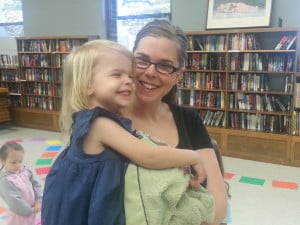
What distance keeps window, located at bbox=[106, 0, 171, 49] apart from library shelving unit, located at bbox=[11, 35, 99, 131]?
Answer: 700mm

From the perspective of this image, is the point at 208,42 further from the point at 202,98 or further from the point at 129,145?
the point at 129,145

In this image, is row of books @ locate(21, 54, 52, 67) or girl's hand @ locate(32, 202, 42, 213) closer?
girl's hand @ locate(32, 202, 42, 213)

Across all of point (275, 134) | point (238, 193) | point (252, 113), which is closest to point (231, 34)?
point (252, 113)

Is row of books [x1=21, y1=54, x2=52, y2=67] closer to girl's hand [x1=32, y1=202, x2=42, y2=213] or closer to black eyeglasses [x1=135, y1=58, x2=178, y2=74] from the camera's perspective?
girl's hand [x1=32, y1=202, x2=42, y2=213]

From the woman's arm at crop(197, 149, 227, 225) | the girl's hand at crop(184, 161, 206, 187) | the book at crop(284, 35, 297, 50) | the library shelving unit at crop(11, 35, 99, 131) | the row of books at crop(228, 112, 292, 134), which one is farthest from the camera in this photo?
the library shelving unit at crop(11, 35, 99, 131)

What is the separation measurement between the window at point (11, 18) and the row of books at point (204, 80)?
12.9 feet

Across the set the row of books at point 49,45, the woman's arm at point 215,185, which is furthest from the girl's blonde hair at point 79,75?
the row of books at point 49,45

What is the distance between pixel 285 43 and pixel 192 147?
139 inches

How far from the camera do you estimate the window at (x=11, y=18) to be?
6.94 meters

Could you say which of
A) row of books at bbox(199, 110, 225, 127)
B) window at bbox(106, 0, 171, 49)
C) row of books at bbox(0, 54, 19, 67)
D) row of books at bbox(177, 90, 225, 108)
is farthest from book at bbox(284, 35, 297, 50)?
row of books at bbox(0, 54, 19, 67)

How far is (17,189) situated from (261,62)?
3.50 meters

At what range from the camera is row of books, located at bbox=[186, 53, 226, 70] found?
15.5 ft

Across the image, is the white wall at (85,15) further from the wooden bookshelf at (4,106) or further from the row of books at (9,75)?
the wooden bookshelf at (4,106)

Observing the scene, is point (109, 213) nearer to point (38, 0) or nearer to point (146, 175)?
point (146, 175)
